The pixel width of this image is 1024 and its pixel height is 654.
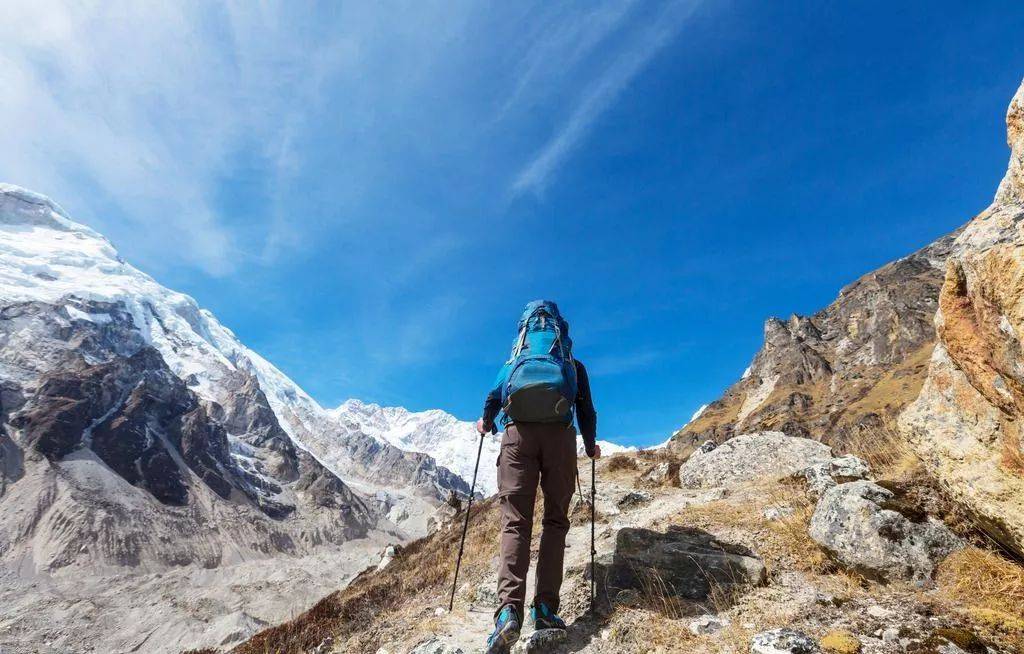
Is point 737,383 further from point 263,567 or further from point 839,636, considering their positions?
point 839,636

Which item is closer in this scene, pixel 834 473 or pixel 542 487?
pixel 542 487

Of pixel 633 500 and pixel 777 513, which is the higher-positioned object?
pixel 633 500

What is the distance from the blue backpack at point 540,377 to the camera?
5.23m

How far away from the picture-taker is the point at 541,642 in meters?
Answer: 4.83

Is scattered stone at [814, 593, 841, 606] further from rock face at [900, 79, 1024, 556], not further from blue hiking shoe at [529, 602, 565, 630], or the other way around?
blue hiking shoe at [529, 602, 565, 630]

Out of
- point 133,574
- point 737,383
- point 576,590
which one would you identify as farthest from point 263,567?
point 576,590

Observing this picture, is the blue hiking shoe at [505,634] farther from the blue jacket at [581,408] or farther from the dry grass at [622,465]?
the dry grass at [622,465]

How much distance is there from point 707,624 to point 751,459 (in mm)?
8398

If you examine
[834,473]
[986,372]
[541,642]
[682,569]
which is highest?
[834,473]

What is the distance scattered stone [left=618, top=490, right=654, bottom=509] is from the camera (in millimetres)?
11016

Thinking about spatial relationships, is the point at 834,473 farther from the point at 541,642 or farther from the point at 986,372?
the point at 541,642

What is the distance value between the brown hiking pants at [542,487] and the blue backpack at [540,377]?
193 mm

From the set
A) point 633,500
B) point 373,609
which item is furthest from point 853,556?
point 373,609

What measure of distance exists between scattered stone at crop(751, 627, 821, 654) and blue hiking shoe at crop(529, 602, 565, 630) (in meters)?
1.82
